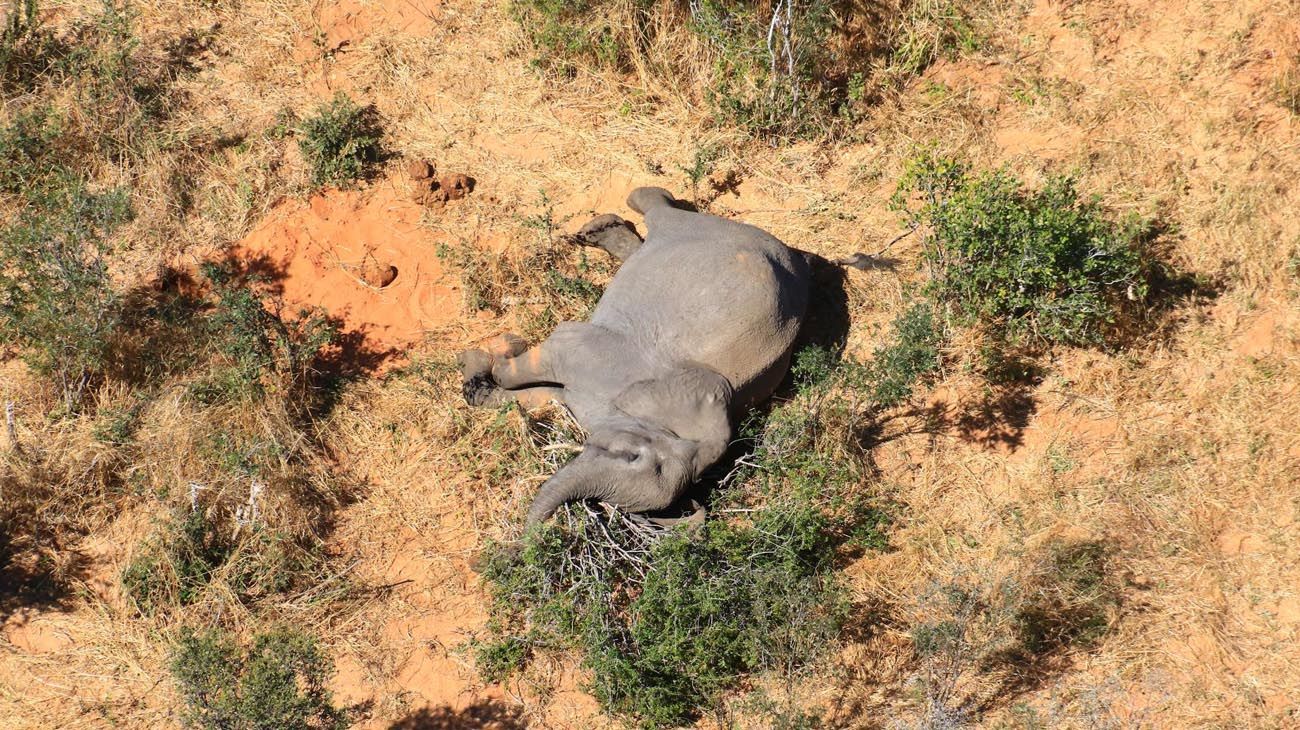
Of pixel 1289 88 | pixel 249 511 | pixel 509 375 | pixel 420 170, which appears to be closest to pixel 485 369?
pixel 509 375

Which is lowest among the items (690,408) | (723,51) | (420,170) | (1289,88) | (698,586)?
(698,586)

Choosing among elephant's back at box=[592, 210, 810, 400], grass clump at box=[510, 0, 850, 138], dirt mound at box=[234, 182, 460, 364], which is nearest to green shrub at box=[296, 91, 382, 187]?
dirt mound at box=[234, 182, 460, 364]

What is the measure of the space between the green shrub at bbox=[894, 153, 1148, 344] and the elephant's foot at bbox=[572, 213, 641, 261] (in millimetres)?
2251

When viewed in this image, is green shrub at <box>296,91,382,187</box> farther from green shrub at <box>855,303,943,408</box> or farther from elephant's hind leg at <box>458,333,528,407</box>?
green shrub at <box>855,303,943,408</box>

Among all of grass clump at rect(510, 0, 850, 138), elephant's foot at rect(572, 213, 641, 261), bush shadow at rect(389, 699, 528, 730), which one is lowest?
bush shadow at rect(389, 699, 528, 730)

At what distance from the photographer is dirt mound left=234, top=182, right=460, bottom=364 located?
8961 millimetres

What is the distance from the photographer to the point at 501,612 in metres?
7.34

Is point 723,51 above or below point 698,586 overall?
above

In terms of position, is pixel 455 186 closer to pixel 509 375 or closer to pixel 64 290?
pixel 509 375

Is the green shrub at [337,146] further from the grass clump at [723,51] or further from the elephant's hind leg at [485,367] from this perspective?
the elephant's hind leg at [485,367]

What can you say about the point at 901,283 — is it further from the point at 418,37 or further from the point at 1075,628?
the point at 418,37

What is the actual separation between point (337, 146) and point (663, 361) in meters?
3.87

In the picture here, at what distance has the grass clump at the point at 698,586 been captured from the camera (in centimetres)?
682

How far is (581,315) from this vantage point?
28.7 ft
